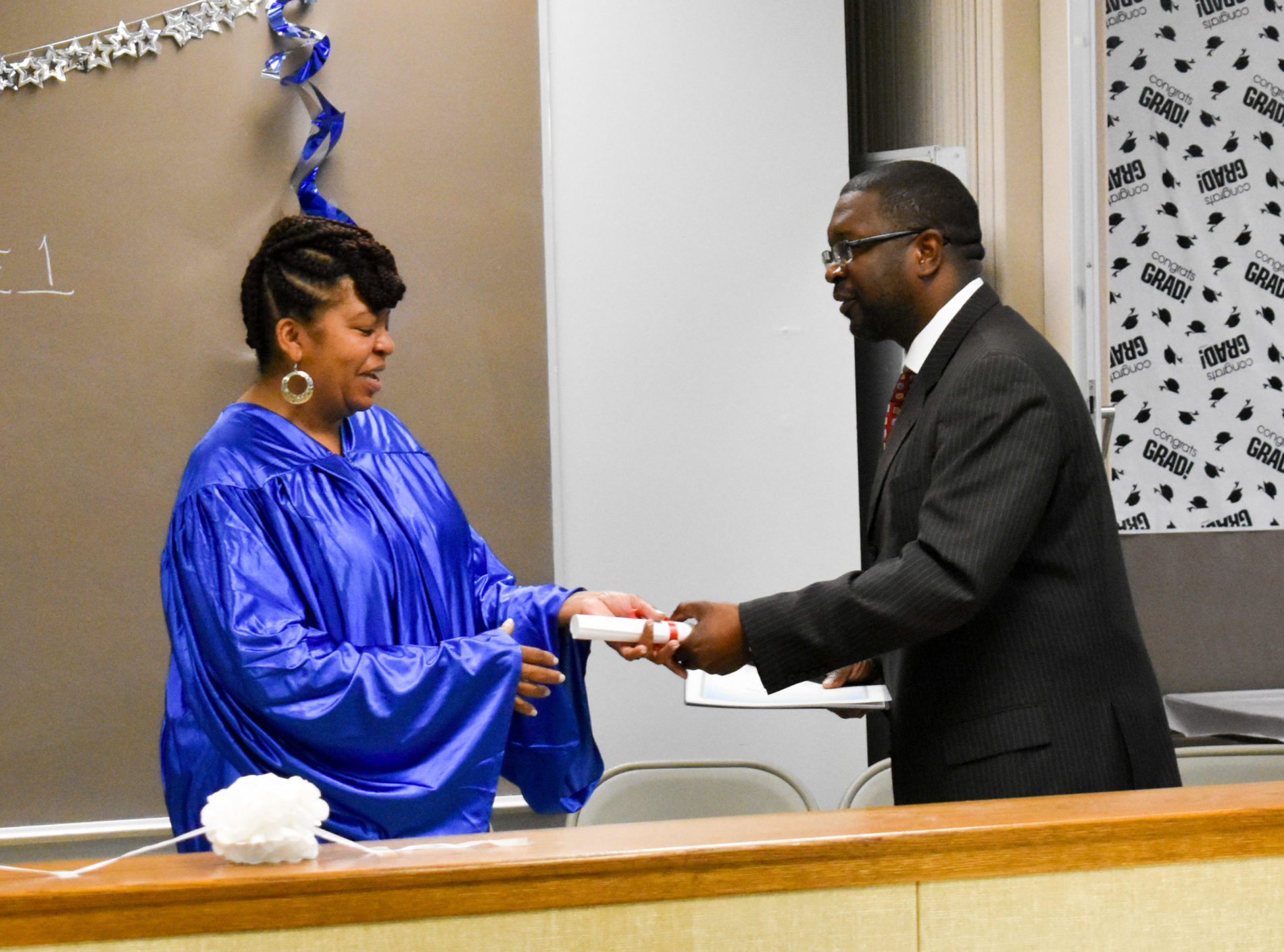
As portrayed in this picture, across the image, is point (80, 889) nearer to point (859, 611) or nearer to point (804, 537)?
point (859, 611)

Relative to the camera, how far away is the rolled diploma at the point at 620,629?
1.82m

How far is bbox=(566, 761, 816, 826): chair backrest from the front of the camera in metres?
2.79

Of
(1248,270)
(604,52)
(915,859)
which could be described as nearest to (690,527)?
(604,52)

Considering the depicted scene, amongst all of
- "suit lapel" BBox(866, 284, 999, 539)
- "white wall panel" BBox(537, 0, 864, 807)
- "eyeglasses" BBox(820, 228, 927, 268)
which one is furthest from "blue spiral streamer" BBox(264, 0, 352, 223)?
"suit lapel" BBox(866, 284, 999, 539)

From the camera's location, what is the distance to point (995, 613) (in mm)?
1741

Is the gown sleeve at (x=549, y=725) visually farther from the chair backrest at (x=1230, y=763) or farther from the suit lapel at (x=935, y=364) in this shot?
the chair backrest at (x=1230, y=763)

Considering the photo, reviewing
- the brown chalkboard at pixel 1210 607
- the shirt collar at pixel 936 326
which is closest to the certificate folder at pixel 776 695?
the shirt collar at pixel 936 326

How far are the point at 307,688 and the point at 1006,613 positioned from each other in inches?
39.7

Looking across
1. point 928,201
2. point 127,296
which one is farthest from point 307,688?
point 127,296

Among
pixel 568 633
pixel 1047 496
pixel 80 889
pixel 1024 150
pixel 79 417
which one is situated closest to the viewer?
pixel 80 889

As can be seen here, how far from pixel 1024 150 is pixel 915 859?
226 cm

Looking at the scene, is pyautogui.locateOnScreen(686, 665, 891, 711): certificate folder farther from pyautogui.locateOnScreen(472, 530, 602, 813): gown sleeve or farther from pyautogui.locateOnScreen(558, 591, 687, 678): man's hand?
pyautogui.locateOnScreen(472, 530, 602, 813): gown sleeve

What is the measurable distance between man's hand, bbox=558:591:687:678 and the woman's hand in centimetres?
13

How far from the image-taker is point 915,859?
42.6 inches
